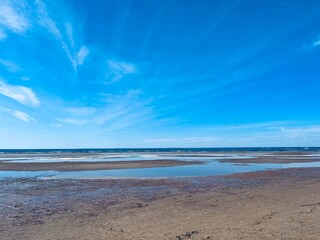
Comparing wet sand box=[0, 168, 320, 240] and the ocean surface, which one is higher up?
the ocean surface

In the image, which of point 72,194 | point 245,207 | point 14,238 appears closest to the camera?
point 14,238

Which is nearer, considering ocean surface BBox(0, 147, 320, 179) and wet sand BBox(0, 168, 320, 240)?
wet sand BBox(0, 168, 320, 240)

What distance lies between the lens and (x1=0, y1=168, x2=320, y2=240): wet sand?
9797mm

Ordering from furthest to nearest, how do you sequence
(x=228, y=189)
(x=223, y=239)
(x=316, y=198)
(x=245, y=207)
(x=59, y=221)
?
(x=228, y=189) → (x=316, y=198) → (x=245, y=207) → (x=59, y=221) → (x=223, y=239)

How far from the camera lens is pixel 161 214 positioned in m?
12.6

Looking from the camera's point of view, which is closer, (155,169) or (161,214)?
(161,214)

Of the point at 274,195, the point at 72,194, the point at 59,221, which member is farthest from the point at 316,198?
the point at 72,194

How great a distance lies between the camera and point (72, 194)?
60.7ft

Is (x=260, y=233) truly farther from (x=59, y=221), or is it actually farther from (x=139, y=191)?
(x=139, y=191)

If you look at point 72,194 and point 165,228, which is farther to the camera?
point 72,194

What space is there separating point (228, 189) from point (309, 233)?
35.8ft

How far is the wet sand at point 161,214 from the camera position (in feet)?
32.1

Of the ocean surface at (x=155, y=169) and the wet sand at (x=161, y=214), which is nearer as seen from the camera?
the wet sand at (x=161, y=214)

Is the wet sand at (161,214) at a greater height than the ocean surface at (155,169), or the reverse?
the ocean surface at (155,169)
